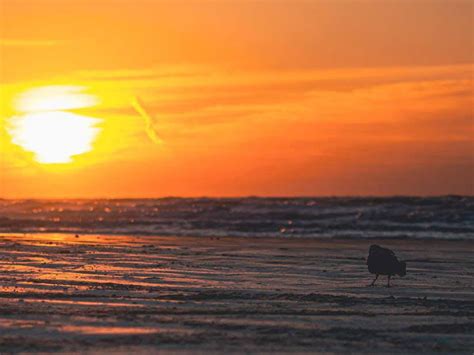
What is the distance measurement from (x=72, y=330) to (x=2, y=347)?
111cm

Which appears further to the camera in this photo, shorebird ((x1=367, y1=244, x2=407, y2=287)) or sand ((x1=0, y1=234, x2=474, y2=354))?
shorebird ((x1=367, y1=244, x2=407, y2=287))

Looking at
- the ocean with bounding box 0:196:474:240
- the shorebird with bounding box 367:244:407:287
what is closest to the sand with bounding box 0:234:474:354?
the shorebird with bounding box 367:244:407:287

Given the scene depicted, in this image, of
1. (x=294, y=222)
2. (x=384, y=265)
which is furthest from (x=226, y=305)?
(x=294, y=222)

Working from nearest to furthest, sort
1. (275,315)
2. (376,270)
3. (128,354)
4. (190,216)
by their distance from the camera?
(128,354) < (275,315) < (376,270) < (190,216)

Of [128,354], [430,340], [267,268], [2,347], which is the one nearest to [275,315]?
[430,340]

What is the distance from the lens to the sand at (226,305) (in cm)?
1034

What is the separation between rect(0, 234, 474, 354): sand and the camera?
10.3 m

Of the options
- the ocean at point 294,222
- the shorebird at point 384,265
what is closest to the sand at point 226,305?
the shorebird at point 384,265

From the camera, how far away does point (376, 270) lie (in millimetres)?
17469

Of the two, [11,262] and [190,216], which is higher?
[190,216]

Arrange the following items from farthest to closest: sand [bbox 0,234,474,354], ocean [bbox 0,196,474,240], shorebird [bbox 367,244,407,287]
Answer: ocean [bbox 0,196,474,240] < shorebird [bbox 367,244,407,287] < sand [bbox 0,234,474,354]

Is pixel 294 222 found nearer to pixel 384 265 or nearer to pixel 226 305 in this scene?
pixel 384 265

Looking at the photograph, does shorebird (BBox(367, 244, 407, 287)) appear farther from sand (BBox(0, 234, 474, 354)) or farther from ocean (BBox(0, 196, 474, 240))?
ocean (BBox(0, 196, 474, 240))

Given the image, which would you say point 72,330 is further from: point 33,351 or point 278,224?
point 278,224
